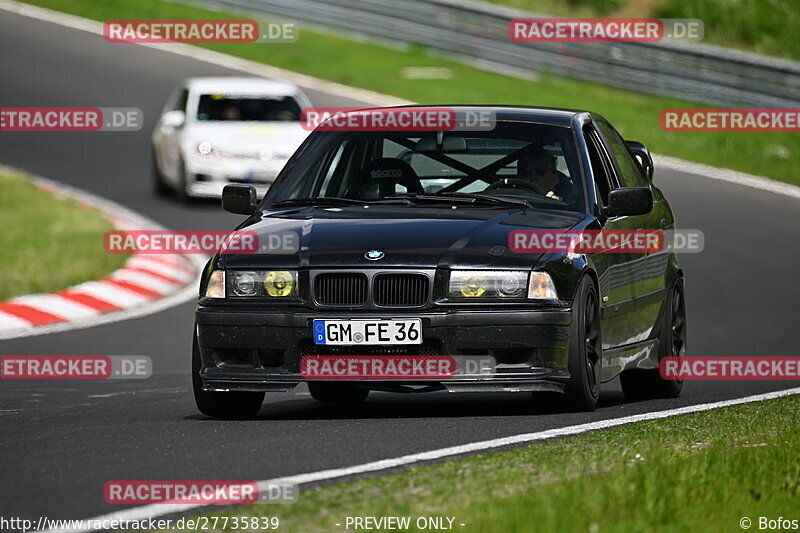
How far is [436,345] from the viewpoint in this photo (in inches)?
340

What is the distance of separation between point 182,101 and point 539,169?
13.8 metres

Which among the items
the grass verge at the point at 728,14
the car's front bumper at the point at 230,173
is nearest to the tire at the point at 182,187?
the car's front bumper at the point at 230,173

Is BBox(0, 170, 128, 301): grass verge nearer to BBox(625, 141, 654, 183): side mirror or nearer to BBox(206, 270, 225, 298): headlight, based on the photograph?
BBox(625, 141, 654, 183): side mirror

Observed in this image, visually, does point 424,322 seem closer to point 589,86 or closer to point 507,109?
point 507,109

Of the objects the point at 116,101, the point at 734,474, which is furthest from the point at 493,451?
the point at 116,101

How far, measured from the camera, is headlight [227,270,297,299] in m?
8.78

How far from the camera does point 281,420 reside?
9.08 meters

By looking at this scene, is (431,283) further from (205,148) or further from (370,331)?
(205,148)

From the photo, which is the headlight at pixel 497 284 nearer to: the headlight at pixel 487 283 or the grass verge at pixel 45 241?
the headlight at pixel 487 283

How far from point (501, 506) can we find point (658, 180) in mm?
17121

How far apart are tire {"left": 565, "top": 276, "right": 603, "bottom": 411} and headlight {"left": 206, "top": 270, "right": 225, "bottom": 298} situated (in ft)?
5.65

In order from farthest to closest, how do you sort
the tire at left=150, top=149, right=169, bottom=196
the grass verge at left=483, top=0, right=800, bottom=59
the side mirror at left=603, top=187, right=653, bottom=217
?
the grass verge at left=483, top=0, right=800, bottom=59 < the tire at left=150, top=149, right=169, bottom=196 < the side mirror at left=603, top=187, right=653, bottom=217

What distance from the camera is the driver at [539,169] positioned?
9.79 m

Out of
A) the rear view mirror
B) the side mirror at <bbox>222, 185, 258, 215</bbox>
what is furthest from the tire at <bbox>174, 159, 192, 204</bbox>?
the rear view mirror
